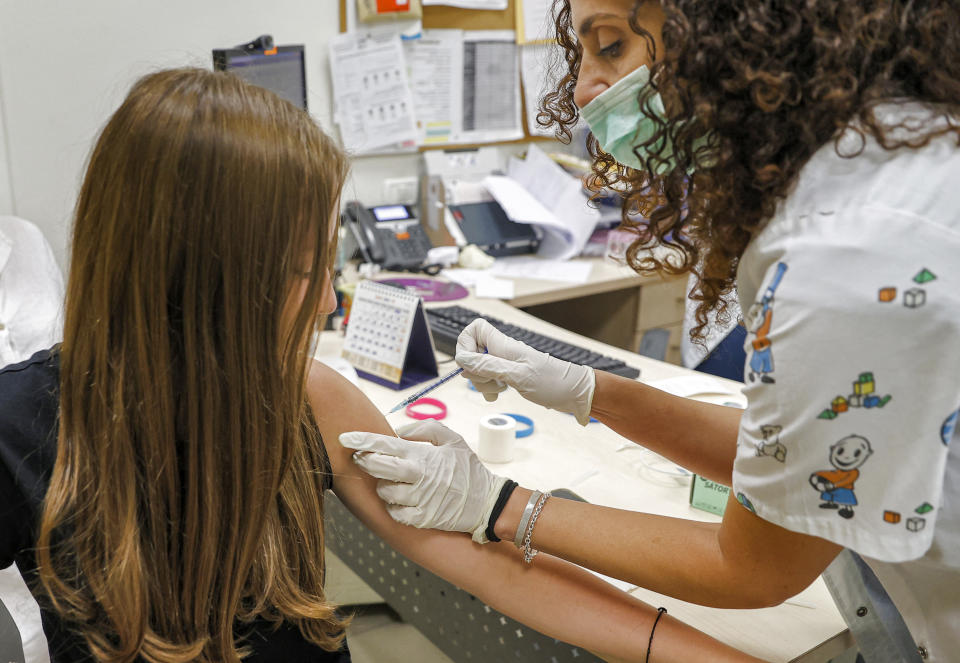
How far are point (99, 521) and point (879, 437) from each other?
2.56 feet

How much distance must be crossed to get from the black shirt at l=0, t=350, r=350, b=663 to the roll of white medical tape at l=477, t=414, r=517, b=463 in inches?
27.2

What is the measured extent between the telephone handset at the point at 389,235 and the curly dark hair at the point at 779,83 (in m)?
1.68

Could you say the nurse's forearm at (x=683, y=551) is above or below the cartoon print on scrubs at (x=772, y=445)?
below

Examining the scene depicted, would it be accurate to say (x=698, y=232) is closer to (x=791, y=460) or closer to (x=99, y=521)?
(x=791, y=460)

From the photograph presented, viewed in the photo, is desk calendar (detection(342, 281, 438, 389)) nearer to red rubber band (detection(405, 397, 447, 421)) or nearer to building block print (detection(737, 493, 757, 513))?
red rubber band (detection(405, 397, 447, 421))

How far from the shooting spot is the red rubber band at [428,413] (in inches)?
60.6

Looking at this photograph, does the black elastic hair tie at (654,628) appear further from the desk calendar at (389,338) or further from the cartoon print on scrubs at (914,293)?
the desk calendar at (389,338)

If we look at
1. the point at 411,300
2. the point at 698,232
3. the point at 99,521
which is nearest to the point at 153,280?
the point at 99,521

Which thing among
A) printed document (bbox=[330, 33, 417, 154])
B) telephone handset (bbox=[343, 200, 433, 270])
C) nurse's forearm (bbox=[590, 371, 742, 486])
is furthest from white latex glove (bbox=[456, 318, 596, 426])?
printed document (bbox=[330, 33, 417, 154])

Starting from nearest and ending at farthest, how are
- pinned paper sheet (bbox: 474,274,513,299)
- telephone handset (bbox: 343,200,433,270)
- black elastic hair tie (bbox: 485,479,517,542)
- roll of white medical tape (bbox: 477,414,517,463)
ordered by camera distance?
black elastic hair tie (bbox: 485,479,517,542) < roll of white medical tape (bbox: 477,414,517,463) < pinned paper sheet (bbox: 474,274,513,299) < telephone handset (bbox: 343,200,433,270)

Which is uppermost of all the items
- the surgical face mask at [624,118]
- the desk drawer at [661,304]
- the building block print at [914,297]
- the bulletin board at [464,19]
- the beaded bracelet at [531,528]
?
the bulletin board at [464,19]

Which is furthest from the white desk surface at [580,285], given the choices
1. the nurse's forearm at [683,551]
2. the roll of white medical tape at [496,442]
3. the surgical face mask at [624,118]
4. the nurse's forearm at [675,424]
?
the nurse's forearm at [683,551]

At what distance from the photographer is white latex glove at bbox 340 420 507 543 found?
1.06 m

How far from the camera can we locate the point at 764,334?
0.76 metres
